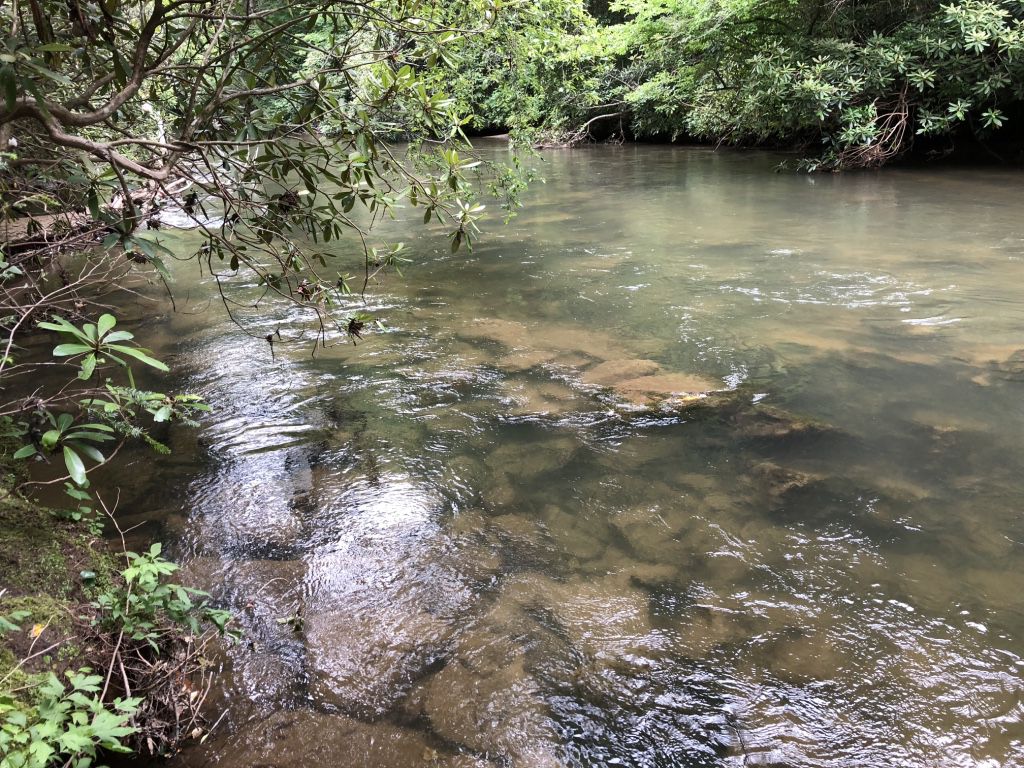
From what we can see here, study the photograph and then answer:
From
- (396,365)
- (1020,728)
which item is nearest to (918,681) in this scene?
(1020,728)

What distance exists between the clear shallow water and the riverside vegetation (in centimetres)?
47

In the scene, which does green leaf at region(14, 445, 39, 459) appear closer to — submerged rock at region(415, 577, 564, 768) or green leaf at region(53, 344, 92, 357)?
green leaf at region(53, 344, 92, 357)

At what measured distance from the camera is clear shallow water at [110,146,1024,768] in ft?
7.62

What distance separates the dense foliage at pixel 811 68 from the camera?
8.79 m

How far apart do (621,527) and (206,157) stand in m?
2.59

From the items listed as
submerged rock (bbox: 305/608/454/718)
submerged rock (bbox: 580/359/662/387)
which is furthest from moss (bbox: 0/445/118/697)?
submerged rock (bbox: 580/359/662/387)

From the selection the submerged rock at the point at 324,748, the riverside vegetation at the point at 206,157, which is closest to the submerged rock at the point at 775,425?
the riverside vegetation at the point at 206,157

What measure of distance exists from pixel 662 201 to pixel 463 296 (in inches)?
245

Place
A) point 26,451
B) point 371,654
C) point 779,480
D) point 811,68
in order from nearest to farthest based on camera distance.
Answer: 1. point 26,451
2. point 371,654
3. point 779,480
4. point 811,68

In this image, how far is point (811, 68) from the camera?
41.5 feet

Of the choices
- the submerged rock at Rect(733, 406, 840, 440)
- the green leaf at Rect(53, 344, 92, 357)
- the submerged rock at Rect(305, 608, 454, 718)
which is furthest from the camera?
the submerged rock at Rect(733, 406, 840, 440)

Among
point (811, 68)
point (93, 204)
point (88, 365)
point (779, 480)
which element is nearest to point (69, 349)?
point (88, 365)

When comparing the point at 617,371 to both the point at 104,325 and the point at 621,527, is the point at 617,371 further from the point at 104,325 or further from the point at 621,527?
the point at 104,325

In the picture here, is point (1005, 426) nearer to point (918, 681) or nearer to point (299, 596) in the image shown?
point (918, 681)
